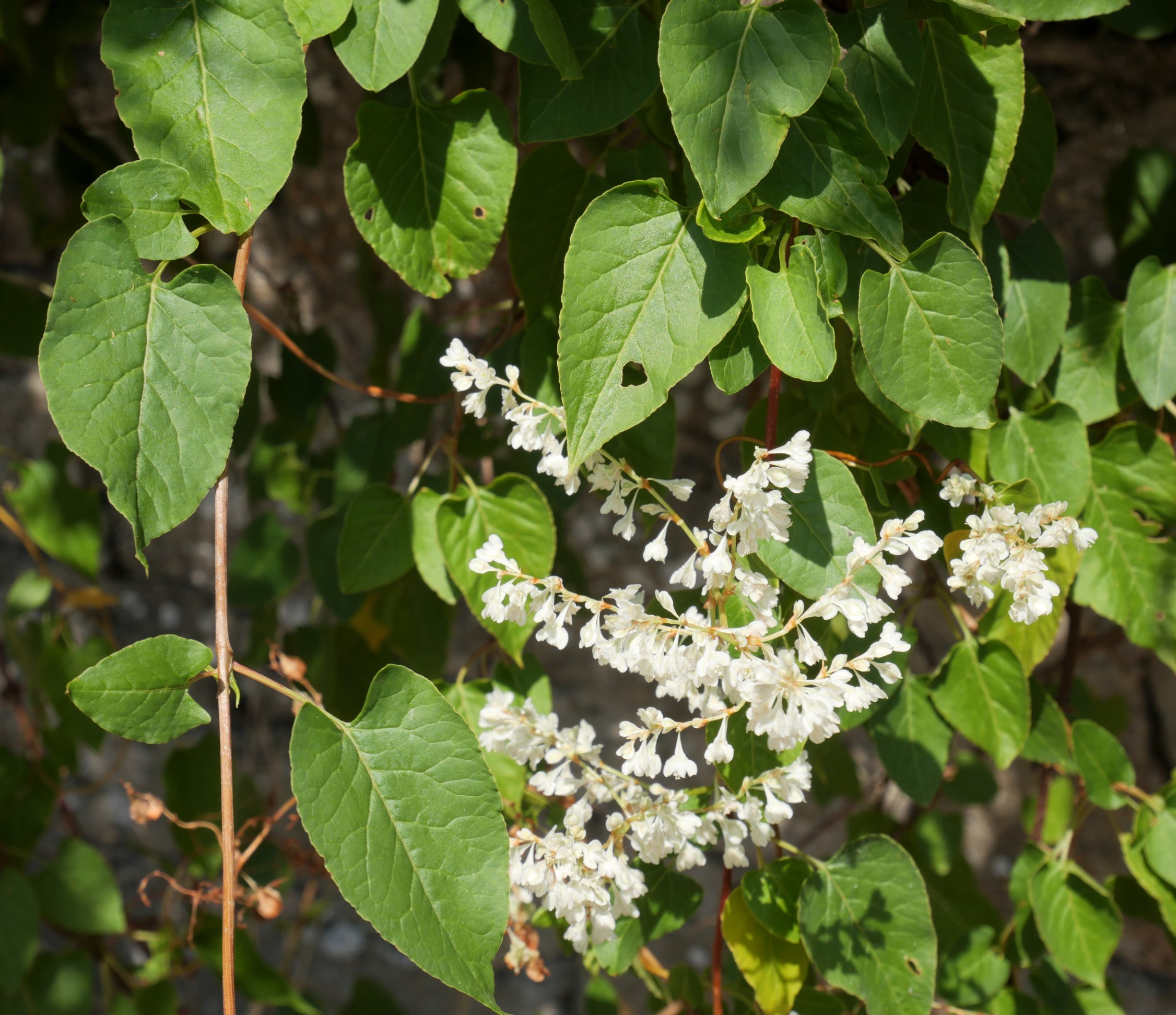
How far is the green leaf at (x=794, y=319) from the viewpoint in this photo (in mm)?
438

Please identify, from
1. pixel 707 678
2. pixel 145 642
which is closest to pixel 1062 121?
pixel 707 678

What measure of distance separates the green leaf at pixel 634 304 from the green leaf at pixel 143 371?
0.16 meters

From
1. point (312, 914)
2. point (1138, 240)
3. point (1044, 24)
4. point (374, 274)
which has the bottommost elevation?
point (312, 914)

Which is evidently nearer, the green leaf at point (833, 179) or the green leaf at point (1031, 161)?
the green leaf at point (833, 179)

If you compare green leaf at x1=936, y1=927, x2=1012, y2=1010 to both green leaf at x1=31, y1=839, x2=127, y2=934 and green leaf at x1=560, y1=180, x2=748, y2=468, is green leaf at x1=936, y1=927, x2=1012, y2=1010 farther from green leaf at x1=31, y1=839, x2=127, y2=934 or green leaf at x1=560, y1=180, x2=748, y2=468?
green leaf at x1=31, y1=839, x2=127, y2=934

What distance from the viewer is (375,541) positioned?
0.65 m

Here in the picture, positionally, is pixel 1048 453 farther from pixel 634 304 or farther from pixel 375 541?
pixel 375 541

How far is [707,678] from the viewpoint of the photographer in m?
0.42

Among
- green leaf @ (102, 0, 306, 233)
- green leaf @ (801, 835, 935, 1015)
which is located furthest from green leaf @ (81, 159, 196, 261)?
green leaf @ (801, 835, 935, 1015)

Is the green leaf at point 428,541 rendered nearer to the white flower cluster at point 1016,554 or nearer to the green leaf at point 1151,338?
the white flower cluster at point 1016,554

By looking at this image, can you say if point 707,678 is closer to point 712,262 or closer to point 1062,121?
→ point 712,262

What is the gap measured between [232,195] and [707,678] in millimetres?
337

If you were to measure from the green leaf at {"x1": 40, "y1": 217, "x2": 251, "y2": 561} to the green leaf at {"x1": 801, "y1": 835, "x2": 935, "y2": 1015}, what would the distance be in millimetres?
418

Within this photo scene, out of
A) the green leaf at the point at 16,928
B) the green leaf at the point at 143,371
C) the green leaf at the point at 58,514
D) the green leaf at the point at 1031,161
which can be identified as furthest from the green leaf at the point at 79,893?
the green leaf at the point at 1031,161
